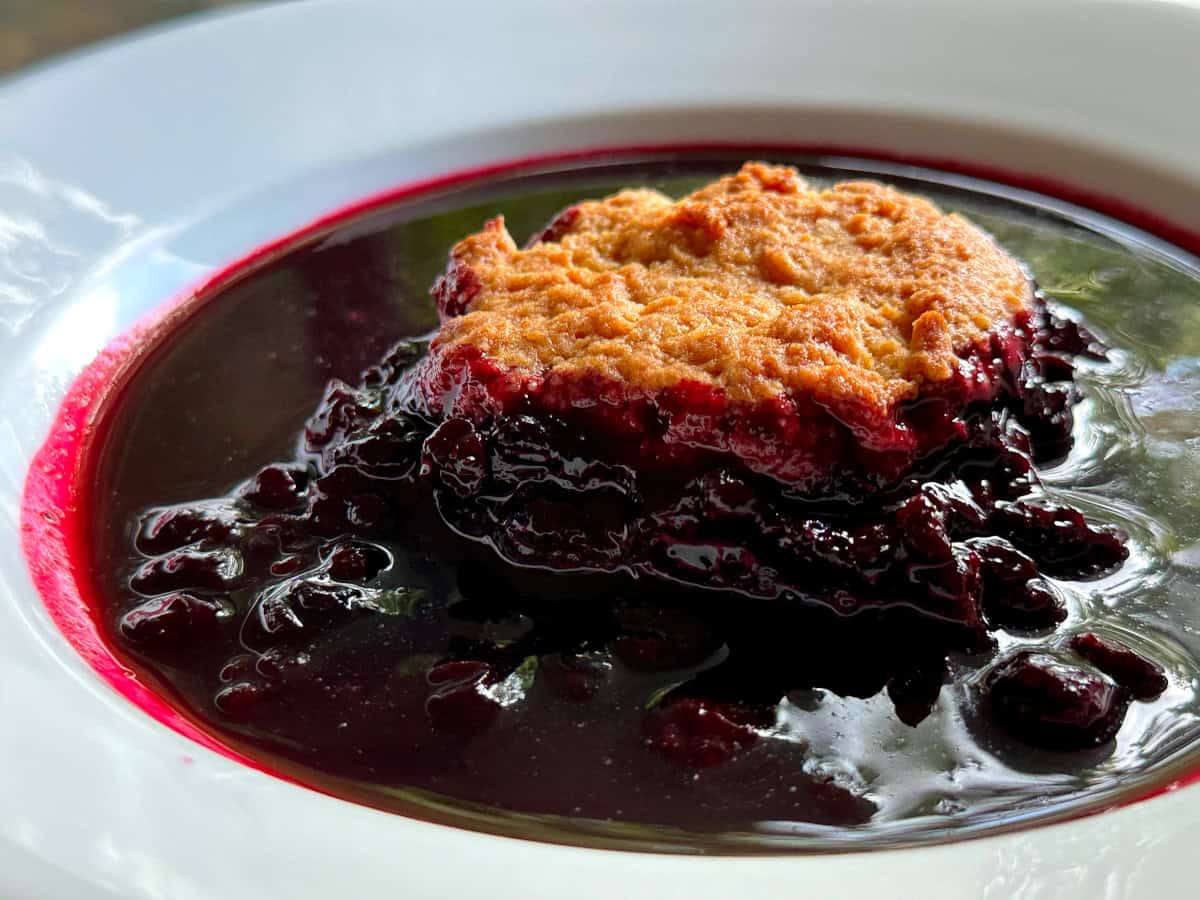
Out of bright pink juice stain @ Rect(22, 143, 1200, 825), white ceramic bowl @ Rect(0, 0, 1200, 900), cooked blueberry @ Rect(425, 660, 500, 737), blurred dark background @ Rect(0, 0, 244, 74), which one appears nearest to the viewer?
cooked blueberry @ Rect(425, 660, 500, 737)

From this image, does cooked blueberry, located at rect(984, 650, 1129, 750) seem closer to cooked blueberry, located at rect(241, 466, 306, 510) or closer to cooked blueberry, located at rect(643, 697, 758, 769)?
cooked blueberry, located at rect(643, 697, 758, 769)

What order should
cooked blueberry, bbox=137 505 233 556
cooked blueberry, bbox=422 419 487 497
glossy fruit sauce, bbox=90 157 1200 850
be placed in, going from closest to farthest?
glossy fruit sauce, bbox=90 157 1200 850, cooked blueberry, bbox=422 419 487 497, cooked blueberry, bbox=137 505 233 556

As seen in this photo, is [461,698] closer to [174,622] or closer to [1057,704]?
[174,622]

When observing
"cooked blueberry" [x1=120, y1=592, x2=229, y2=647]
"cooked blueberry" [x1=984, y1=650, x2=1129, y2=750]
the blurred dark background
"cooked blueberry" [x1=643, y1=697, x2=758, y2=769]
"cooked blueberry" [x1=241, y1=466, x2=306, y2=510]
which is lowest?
"cooked blueberry" [x1=643, y1=697, x2=758, y2=769]

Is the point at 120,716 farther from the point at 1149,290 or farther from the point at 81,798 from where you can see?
the point at 1149,290

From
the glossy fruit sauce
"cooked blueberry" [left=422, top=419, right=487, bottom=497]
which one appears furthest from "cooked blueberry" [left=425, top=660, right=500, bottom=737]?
"cooked blueberry" [left=422, top=419, right=487, bottom=497]

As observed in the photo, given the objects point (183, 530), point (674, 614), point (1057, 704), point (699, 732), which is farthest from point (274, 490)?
point (1057, 704)

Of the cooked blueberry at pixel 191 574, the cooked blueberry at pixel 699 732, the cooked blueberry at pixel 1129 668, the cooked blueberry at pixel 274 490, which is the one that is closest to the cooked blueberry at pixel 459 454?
the cooked blueberry at pixel 274 490
